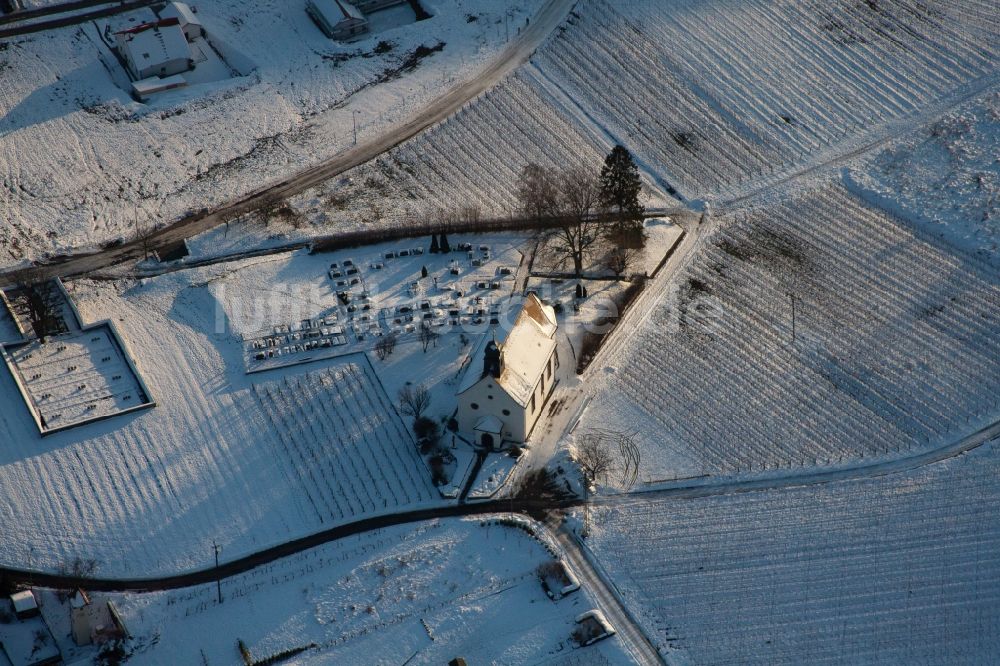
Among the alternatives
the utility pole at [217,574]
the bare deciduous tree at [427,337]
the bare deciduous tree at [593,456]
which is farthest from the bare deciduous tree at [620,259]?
the utility pole at [217,574]

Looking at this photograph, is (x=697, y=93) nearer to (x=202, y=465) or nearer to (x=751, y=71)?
(x=751, y=71)

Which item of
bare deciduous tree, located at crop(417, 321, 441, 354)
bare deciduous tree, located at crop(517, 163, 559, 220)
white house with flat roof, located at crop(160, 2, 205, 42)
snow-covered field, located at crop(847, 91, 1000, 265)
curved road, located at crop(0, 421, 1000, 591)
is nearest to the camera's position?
curved road, located at crop(0, 421, 1000, 591)

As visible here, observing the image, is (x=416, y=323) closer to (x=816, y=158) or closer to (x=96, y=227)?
(x=96, y=227)

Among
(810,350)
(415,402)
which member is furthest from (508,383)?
(810,350)

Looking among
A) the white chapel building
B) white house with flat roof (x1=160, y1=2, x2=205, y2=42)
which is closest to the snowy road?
→ the white chapel building

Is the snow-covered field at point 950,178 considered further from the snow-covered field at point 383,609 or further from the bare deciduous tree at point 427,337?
the snow-covered field at point 383,609

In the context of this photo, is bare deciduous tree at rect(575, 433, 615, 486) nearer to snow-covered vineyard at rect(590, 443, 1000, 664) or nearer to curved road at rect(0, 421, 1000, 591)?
curved road at rect(0, 421, 1000, 591)
